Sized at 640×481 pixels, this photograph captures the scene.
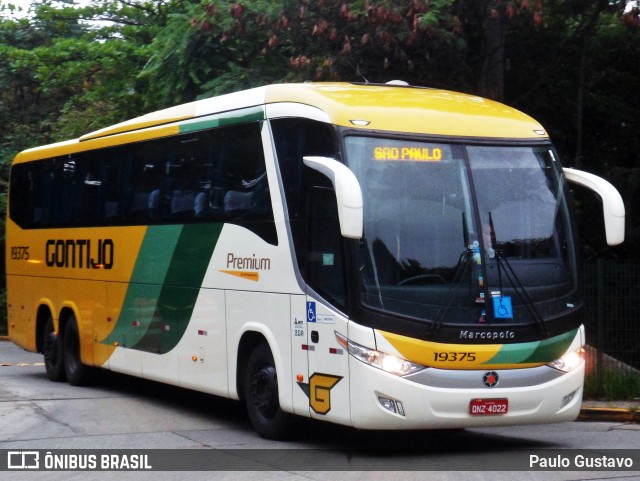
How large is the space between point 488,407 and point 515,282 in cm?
118

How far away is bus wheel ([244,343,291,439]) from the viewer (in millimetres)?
11219

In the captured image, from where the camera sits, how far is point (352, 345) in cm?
992

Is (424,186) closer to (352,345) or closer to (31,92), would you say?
(352,345)

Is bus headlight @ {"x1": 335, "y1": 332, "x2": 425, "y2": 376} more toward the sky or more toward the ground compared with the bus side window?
more toward the ground

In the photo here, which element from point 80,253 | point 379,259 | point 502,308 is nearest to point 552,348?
point 502,308

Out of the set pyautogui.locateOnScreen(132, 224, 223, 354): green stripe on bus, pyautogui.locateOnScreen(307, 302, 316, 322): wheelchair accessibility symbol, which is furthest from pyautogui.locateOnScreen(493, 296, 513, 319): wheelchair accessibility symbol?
pyautogui.locateOnScreen(132, 224, 223, 354): green stripe on bus

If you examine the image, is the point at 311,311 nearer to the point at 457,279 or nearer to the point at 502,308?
the point at 457,279

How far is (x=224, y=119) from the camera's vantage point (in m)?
12.5

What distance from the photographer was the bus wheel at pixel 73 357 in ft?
55.2

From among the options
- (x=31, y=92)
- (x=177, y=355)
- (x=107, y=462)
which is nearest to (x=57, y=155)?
(x=177, y=355)

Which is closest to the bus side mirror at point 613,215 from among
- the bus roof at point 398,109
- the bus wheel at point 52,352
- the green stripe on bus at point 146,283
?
the bus roof at point 398,109

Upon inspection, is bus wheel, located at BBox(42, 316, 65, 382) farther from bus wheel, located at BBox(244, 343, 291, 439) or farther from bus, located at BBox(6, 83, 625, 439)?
bus wheel, located at BBox(244, 343, 291, 439)

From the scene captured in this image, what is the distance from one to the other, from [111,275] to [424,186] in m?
6.59

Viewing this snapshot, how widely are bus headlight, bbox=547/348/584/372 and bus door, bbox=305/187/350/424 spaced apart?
1989 millimetres
